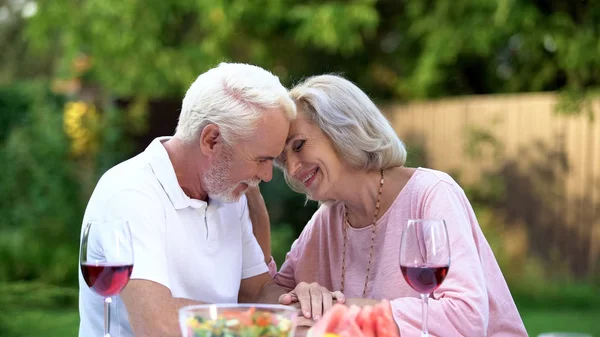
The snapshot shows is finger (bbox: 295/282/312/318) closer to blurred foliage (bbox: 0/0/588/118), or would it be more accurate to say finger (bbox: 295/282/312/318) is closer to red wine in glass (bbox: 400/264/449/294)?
red wine in glass (bbox: 400/264/449/294)

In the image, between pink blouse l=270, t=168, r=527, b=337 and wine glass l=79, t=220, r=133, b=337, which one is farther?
pink blouse l=270, t=168, r=527, b=337

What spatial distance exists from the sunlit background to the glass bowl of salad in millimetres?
4835

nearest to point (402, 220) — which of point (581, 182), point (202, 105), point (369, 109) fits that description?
point (369, 109)

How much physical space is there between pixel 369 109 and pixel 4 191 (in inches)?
247

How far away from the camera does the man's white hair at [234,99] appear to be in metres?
2.66

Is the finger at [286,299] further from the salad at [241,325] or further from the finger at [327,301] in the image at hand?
the salad at [241,325]

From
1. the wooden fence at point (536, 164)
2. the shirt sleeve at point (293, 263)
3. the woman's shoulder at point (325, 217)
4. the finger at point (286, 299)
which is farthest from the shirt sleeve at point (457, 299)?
the wooden fence at point (536, 164)

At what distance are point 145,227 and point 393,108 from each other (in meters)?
8.38

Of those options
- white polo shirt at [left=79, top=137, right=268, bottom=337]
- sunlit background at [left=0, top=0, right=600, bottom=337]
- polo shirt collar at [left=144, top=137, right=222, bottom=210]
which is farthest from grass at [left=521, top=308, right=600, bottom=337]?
polo shirt collar at [left=144, top=137, right=222, bottom=210]

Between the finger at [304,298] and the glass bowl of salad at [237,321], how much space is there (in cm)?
73

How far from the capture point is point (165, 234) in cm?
273

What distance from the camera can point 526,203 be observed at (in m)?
9.28

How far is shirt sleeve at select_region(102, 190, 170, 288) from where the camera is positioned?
8.23ft

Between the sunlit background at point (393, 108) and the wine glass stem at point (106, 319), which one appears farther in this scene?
the sunlit background at point (393, 108)
